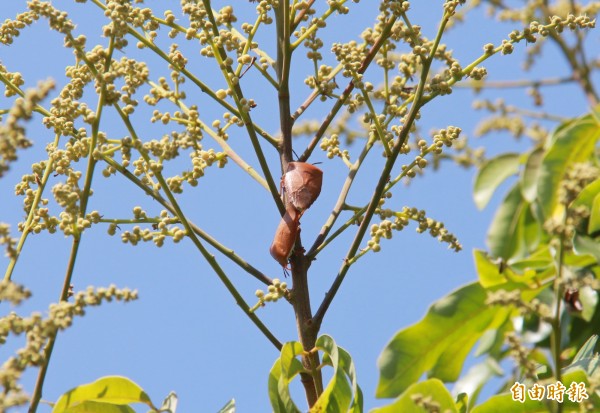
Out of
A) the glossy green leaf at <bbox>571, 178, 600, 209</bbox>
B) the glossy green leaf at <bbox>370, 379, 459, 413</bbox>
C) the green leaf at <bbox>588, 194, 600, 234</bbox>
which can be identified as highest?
the glossy green leaf at <bbox>571, 178, 600, 209</bbox>

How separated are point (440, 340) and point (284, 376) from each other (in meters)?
0.38

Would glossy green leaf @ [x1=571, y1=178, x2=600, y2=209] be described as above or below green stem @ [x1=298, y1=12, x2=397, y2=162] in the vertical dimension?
below

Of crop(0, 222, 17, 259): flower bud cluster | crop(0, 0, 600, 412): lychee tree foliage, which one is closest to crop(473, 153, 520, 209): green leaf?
crop(0, 0, 600, 412): lychee tree foliage

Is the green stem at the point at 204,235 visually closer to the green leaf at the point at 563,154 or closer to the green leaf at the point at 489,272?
the green leaf at the point at 489,272

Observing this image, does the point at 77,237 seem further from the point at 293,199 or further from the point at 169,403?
the point at 293,199

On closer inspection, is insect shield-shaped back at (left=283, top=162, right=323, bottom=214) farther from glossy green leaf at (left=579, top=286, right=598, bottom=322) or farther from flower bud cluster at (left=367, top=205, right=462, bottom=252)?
glossy green leaf at (left=579, top=286, right=598, bottom=322)

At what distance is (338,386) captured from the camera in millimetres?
2062

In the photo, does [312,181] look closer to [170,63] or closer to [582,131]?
[170,63]

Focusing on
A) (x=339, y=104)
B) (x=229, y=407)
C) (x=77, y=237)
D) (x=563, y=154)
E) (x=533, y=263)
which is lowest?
(x=229, y=407)

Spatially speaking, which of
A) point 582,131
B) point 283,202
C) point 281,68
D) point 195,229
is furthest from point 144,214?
point 582,131

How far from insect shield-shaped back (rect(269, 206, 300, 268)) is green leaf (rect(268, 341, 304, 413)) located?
8.8 inches

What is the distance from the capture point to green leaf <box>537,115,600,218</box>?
7.45 feet

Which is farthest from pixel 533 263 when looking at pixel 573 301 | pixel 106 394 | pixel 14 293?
pixel 14 293

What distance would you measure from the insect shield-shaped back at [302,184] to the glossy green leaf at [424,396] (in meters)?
0.55
